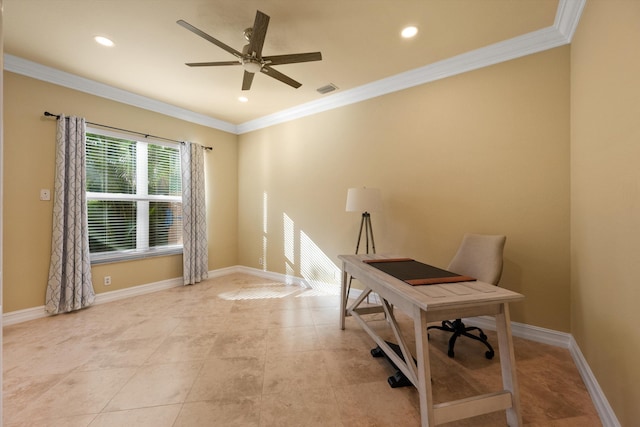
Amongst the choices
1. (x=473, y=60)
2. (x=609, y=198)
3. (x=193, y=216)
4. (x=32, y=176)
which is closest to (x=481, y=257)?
(x=609, y=198)

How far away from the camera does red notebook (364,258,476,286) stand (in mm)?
1802

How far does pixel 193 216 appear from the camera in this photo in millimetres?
4406

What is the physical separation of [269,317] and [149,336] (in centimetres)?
117

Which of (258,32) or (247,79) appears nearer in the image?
(258,32)

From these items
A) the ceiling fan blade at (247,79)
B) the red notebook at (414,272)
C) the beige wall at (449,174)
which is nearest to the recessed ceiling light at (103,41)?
the ceiling fan blade at (247,79)

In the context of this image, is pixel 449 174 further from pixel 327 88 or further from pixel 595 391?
pixel 595 391

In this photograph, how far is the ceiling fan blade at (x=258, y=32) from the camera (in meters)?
1.89

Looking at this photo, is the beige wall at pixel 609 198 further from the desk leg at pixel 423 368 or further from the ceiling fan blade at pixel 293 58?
the ceiling fan blade at pixel 293 58

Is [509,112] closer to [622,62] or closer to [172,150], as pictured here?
[622,62]

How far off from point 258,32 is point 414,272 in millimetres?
2138

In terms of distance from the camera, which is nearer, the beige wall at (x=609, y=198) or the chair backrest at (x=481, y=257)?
the beige wall at (x=609, y=198)

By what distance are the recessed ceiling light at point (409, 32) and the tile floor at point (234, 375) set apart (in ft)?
9.32

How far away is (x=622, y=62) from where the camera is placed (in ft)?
4.98

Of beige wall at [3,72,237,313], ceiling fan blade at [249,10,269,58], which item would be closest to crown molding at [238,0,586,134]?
ceiling fan blade at [249,10,269,58]
